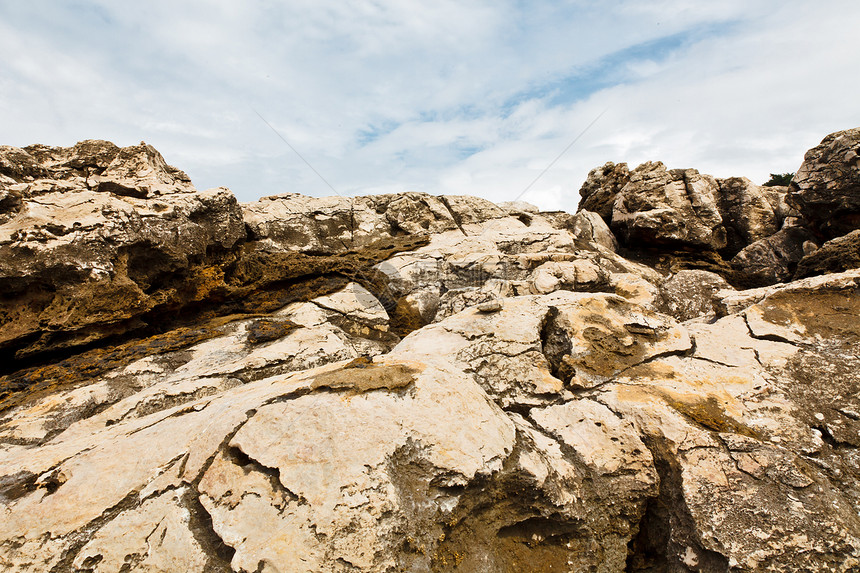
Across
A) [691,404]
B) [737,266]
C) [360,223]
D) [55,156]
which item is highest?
[55,156]

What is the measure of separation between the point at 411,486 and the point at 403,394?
0.82 m

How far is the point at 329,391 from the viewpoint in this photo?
3654 millimetres

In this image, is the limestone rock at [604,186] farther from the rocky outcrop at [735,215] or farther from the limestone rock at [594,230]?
the limestone rock at [594,230]

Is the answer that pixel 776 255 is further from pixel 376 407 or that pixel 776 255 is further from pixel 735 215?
pixel 376 407

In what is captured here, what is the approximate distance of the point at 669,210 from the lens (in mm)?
12016

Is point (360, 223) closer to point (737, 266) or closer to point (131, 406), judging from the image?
point (131, 406)

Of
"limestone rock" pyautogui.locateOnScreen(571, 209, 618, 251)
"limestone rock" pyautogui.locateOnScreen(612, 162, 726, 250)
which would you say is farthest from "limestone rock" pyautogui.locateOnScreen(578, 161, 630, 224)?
"limestone rock" pyautogui.locateOnScreen(571, 209, 618, 251)

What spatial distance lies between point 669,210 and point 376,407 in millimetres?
11920

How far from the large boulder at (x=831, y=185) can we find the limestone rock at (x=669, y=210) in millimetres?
2251

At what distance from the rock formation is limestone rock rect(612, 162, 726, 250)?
10.5ft

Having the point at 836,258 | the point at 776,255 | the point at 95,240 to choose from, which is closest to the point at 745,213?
the point at 776,255

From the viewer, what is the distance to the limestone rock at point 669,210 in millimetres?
11883

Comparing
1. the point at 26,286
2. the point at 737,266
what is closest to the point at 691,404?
the point at 26,286

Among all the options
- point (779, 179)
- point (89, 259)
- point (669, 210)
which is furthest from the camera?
point (779, 179)
